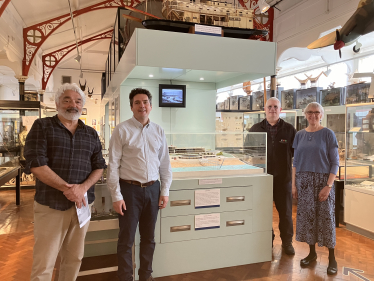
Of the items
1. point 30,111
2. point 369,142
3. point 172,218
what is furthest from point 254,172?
point 30,111

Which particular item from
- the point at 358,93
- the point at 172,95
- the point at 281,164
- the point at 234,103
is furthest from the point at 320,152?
the point at 234,103

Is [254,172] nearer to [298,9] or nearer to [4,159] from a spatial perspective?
[298,9]

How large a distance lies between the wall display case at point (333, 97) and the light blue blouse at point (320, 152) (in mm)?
3619

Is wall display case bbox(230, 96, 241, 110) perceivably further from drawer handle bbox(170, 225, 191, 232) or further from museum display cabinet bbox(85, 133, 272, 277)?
drawer handle bbox(170, 225, 191, 232)

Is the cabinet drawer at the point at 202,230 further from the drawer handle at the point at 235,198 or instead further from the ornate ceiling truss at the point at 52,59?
the ornate ceiling truss at the point at 52,59

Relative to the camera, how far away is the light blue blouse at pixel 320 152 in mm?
3011

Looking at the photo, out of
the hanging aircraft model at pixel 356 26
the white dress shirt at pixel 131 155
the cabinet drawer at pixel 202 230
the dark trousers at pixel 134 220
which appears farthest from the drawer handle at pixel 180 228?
the hanging aircraft model at pixel 356 26

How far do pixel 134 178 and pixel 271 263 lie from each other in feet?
6.17

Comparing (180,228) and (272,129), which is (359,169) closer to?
(272,129)

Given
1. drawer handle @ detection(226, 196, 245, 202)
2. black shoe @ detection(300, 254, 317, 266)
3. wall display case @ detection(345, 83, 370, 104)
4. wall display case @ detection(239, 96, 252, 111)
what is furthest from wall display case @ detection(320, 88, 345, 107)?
drawer handle @ detection(226, 196, 245, 202)

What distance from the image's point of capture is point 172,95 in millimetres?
4258

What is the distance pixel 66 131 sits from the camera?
2.12 meters

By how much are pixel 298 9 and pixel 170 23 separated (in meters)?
3.66

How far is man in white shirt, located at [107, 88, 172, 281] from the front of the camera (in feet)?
8.02
